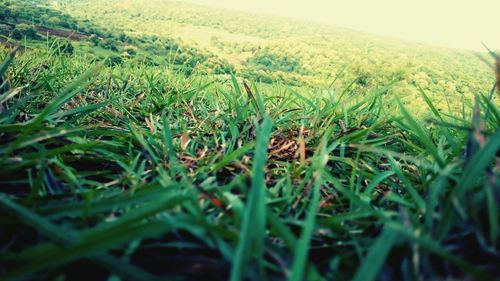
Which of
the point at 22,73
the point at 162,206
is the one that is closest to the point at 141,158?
the point at 162,206

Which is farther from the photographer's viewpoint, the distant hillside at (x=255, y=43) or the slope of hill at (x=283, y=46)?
the slope of hill at (x=283, y=46)

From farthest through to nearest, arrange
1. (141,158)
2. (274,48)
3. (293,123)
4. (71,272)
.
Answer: (274,48), (293,123), (141,158), (71,272)

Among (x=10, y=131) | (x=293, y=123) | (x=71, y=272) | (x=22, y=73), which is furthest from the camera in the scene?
(x=22, y=73)

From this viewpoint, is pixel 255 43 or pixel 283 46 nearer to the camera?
pixel 283 46

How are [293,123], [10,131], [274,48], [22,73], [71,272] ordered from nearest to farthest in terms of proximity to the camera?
[71,272]
[10,131]
[293,123]
[22,73]
[274,48]

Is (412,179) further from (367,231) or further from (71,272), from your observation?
(71,272)

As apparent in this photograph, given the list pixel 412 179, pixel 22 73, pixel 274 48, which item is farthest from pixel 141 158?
pixel 274 48

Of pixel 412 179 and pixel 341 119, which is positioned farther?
pixel 341 119

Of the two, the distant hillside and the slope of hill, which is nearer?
the distant hillside

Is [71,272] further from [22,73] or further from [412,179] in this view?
[22,73]
